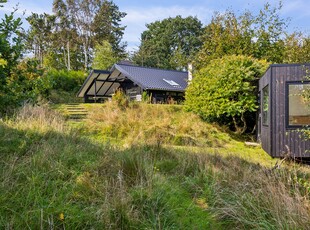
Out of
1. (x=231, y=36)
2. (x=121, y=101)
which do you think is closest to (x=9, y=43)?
(x=121, y=101)

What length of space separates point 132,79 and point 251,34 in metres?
8.11

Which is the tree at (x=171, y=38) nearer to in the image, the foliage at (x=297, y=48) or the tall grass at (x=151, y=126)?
the foliage at (x=297, y=48)

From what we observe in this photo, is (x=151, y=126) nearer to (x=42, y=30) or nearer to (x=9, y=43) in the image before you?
(x=9, y=43)

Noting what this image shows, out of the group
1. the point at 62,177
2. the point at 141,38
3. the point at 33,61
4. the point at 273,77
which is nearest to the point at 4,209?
the point at 62,177

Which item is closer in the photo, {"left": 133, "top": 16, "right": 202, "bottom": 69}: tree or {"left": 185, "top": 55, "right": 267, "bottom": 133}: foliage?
{"left": 185, "top": 55, "right": 267, "bottom": 133}: foliage

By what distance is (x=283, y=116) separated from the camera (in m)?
7.93

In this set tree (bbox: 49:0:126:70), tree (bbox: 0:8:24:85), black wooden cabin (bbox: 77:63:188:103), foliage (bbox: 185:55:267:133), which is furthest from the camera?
tree (bbox: 49:0:126:70)

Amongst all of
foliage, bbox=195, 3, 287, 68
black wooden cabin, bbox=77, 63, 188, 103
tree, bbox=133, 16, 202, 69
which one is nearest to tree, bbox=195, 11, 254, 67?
foliage, bbox=195, 3, 287, 68

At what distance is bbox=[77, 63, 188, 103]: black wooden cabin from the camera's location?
17547 mm

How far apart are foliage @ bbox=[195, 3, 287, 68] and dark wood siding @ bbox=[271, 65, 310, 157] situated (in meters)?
9.24

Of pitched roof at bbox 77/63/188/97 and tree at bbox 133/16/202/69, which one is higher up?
tree at bbox 133/16/202/69

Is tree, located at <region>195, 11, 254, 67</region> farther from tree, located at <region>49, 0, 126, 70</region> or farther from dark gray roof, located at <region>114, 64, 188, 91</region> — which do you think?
tree, located at <region>49, 0, 126, 70</region>

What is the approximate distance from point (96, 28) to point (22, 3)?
32.4 meters

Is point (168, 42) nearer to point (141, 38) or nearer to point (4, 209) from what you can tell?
point (141, 38)
